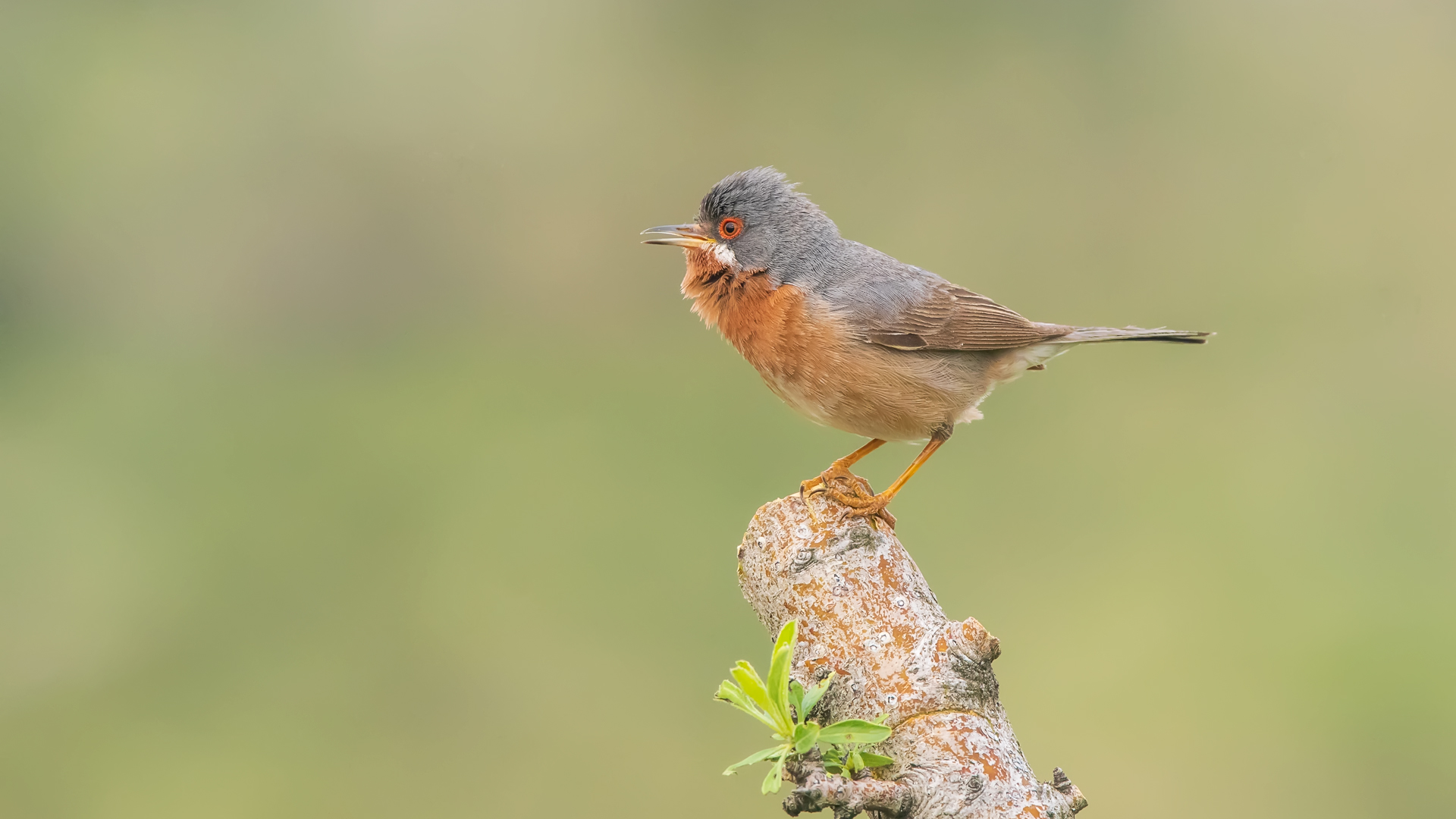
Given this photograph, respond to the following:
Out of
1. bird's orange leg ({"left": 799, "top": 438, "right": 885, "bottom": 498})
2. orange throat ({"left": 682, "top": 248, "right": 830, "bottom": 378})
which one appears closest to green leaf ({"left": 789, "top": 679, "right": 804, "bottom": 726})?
bird's orange leg ({"left": 799, "top": 438, "right": 885, "bottom": 498})

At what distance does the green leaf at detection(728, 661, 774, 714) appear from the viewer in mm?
2504

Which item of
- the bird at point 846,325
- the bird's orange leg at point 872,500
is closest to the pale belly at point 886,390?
the bird at point 846,325

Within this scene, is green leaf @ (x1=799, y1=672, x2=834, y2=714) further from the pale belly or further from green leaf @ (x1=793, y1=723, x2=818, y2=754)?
the pale belly

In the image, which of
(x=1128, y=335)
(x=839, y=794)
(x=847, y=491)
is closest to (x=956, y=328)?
(x=1128, y=335)

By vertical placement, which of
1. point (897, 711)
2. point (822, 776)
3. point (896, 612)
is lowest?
point (822, 776)

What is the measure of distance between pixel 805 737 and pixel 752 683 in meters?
0.18

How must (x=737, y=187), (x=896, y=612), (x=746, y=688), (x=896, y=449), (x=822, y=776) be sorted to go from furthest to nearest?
(x=896, y=449), (x=737, y=187), (x=896, y=612), (x=746, y=688), (x=822, y=776)

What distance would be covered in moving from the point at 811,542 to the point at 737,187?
2.67 metres

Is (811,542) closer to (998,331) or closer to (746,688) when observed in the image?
(746,688)

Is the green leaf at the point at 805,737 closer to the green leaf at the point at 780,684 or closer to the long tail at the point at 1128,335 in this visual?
the green leaf at the point at 780,684

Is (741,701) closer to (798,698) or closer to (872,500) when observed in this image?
(798,698)

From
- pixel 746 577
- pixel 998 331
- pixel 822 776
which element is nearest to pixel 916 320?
pixel 998 331

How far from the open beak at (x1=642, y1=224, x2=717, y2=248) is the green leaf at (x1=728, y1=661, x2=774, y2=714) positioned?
302 cm

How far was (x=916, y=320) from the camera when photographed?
5.16 metres
